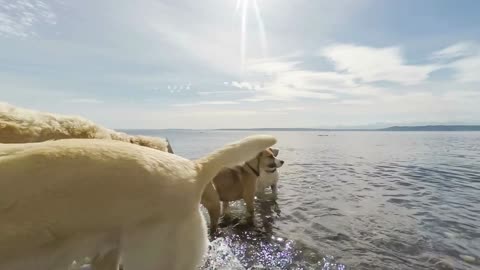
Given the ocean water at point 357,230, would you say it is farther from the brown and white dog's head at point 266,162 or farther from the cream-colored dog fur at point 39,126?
the cream-colored dog fur at point 39,126

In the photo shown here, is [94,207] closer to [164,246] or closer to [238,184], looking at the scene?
[164,246]

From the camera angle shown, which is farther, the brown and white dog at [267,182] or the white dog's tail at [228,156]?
the brown and white dog at [267,182]

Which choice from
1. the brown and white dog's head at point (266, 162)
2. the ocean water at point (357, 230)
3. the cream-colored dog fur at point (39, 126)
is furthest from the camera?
the brown and white dog's head at point (266, 162)

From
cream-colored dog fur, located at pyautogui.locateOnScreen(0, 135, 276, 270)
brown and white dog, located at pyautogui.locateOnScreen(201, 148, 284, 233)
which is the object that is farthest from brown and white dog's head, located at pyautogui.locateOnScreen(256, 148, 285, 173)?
cream-colored dog fur, located at pyautogui.locateOnScreen(0, 135, 276, 270)

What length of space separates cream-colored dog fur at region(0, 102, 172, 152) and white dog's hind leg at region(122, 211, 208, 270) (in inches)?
Result: 86.2

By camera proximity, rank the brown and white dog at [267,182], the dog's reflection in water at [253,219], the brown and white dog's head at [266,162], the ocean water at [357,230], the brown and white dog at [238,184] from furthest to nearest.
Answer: the brown and white dog at [267,182] → the brown and white dog's head at [266,162] → the brown and white dog at [238,184] → the dog's reflection in water at [253,219] → the ocean water at [357,230]

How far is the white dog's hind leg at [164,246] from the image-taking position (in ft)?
5.20

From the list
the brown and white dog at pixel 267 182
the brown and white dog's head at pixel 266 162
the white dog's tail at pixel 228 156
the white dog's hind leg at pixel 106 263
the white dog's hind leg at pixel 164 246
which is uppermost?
the white dog's tail at pixel 228 156

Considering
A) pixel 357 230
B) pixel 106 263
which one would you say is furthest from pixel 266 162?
pixel 106 263

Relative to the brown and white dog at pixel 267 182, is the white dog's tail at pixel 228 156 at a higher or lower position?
higher

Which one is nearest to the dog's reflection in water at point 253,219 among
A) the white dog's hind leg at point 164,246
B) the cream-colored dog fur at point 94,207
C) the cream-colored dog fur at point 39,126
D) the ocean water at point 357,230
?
the ocean water at point 357,230

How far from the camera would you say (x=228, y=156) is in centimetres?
209

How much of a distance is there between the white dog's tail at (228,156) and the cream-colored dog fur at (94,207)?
154mm

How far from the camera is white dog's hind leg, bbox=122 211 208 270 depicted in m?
1.58
